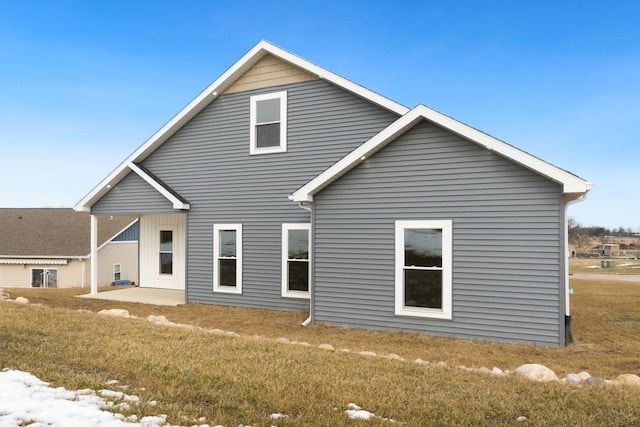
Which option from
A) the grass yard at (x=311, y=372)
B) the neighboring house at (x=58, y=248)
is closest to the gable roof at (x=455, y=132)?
the grass yard at (x=311, y=372)

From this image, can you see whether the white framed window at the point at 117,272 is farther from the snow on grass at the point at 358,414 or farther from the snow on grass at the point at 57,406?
the snow on grass at the point at 358,414

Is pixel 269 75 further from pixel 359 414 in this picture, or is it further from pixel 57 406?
pixel 359 414

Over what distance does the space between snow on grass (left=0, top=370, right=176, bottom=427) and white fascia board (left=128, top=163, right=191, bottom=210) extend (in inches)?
318

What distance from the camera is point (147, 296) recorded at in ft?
45.6

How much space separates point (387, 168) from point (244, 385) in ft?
18.5

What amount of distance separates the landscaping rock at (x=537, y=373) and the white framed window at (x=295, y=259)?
631 centimetres

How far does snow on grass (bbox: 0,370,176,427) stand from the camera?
3432 millimetres

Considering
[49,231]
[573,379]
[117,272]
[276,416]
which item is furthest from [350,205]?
[49,231]

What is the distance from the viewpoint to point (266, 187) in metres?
11.8

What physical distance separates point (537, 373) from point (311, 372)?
2.86 meters

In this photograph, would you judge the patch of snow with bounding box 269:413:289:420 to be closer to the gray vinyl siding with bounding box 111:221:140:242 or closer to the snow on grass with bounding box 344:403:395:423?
the snow on grass with bounding box 344:403:395:423

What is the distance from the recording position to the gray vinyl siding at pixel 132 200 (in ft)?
41.9

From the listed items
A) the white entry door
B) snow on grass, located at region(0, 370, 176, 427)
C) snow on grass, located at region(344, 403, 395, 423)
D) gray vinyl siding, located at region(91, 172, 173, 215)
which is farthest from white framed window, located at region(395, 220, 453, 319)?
the white entry door

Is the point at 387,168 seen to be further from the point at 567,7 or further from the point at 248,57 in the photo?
the point at 567,7
